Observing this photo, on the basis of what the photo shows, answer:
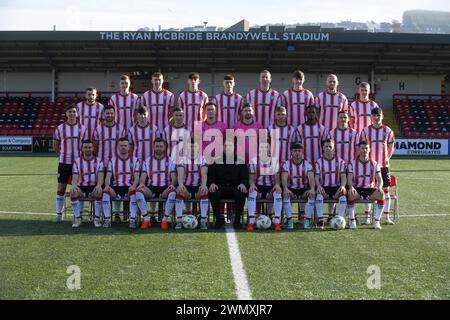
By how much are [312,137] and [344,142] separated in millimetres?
439

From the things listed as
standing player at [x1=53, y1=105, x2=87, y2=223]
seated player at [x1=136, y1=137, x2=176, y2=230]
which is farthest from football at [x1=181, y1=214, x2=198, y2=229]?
standing player at [x1=53, y1=105, x2=87, y2=223]

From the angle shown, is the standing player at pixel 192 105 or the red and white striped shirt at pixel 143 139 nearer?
the red and white striped shirt at pixel 143 139

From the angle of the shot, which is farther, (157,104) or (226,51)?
(226,51)

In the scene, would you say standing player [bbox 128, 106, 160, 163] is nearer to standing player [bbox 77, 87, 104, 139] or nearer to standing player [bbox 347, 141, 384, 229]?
standing player [bbox 77, 87, 104, 139]

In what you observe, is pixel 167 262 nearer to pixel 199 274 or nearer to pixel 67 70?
pixel 199 274

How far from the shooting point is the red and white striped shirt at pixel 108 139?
7.63m

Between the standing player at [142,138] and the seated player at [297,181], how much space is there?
1.85 metres

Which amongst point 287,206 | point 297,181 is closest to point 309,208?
point 287,206

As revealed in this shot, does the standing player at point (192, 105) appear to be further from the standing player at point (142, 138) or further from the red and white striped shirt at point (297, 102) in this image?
the red and white striped shirt at point (297, 102)

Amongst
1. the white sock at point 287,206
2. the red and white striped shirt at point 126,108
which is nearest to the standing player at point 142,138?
the red and white striped shirt at point 126,108

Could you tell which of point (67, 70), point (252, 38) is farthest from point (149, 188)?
point (67, 70)

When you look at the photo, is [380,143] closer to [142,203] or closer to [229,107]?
[229,107]

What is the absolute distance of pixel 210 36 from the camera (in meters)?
23.4

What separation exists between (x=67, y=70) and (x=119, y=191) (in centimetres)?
2138
